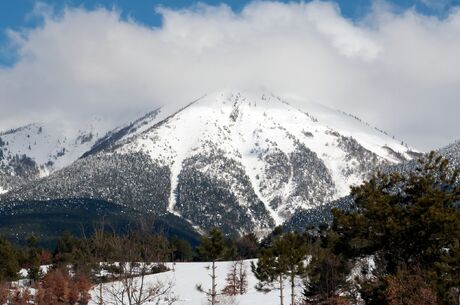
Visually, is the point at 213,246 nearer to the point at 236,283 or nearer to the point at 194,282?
the point at 236,283

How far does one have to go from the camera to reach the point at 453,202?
3675 cm

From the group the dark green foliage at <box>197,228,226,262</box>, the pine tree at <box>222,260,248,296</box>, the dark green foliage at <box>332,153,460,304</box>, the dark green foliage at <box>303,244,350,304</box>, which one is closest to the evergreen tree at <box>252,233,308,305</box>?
the dark green foliage at <box>303,244,350,304</box>

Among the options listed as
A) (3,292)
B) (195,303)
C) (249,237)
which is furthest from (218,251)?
(249,237)

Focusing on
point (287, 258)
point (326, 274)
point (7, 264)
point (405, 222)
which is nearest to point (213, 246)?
point (287, 258)

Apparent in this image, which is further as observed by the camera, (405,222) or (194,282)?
(194,282)

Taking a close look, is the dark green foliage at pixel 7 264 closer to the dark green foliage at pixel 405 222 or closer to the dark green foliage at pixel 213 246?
the dark green foliage at pixel 213 246

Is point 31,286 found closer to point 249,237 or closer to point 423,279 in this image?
point 249,237

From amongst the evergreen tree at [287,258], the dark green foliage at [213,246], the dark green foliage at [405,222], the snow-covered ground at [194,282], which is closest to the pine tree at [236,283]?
the snow-covered ground at [194,282]

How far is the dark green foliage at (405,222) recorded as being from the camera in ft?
112

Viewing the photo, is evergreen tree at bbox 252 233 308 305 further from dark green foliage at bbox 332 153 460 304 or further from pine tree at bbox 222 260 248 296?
pine tree at bbox 222 260 248 296

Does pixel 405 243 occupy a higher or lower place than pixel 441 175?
lower

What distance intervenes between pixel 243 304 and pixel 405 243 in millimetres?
42738

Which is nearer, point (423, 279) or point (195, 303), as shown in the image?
point (423, 279)

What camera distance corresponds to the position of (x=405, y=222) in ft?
113
